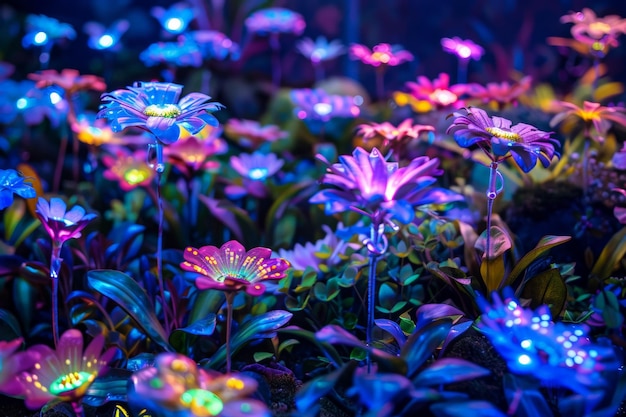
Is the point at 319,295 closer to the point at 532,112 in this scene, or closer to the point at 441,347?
the point at 441,347

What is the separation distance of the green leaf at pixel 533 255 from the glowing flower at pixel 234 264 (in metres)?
0.60

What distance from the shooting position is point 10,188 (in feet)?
4.54

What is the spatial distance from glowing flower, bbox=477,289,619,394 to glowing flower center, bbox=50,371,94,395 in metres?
0.79

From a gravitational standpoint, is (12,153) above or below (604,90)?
below

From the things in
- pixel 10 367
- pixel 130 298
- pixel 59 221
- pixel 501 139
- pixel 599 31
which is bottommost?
pixel 130 298

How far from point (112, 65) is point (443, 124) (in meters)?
2.04

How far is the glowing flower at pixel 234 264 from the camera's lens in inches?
49.9

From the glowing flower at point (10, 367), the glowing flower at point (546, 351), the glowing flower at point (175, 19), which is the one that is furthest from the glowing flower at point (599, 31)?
the glowing flower at point (10, 367)

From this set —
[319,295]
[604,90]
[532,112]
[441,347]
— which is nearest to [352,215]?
[319,295]

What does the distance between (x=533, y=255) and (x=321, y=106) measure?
54.9 inches

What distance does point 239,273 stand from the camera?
1.32 meters

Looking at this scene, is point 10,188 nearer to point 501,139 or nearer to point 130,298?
point 130,298

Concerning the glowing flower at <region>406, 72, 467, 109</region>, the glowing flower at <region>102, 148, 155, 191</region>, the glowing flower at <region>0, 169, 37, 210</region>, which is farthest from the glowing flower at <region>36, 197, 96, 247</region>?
the glowing flower at <region>406, 72, 467, 109</region>

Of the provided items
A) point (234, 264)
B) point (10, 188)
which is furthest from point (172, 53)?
point (234, 264)
